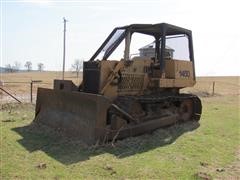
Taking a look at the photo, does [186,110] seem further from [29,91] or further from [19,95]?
[29,91]

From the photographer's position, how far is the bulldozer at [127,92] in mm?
7930

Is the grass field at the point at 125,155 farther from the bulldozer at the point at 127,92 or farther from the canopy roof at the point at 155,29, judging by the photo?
the canopy roof at the point at 155,29

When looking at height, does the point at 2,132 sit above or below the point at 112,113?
below

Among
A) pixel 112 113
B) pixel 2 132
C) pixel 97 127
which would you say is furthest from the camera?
pixel 2 132

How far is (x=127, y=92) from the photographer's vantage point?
30.2ft

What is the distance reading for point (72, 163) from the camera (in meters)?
6.36

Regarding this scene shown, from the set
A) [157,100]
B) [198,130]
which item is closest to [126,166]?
[157,100]

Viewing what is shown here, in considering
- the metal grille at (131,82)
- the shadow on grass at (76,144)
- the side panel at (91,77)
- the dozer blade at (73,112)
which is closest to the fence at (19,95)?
the dozer blade at (73,112)

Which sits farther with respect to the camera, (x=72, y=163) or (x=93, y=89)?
(x=93, y=89)

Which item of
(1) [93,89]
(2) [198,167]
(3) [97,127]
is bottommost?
(2) [198,167]

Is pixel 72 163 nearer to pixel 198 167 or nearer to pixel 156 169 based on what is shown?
pixel 156 169

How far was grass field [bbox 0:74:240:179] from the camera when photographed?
590cm

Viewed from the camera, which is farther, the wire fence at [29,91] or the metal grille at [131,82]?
the wire fence at [29,91]

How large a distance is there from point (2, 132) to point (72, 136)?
74.0 inches
